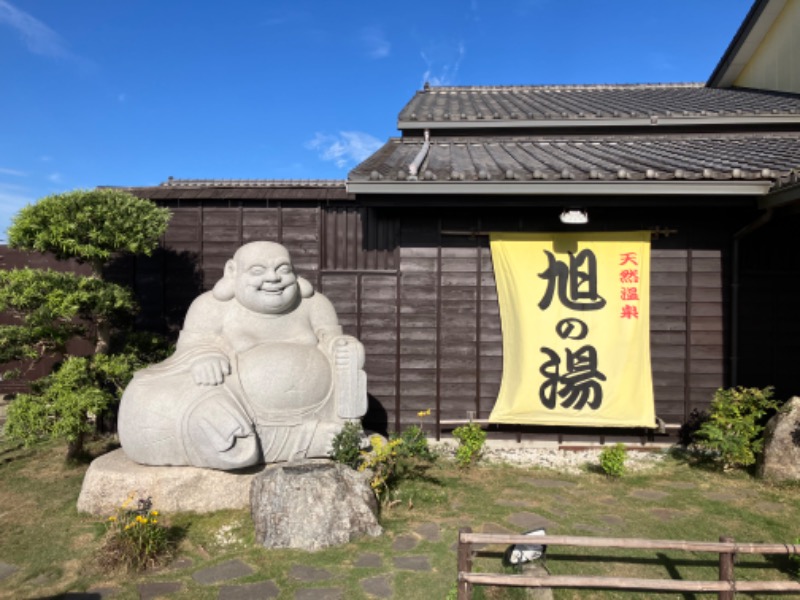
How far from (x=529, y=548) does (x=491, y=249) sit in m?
4.30

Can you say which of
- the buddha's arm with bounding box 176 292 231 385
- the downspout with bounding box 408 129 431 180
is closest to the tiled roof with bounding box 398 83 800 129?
the downspout with bounding box 408 129 431 180

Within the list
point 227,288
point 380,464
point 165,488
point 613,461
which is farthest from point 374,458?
point 613,461

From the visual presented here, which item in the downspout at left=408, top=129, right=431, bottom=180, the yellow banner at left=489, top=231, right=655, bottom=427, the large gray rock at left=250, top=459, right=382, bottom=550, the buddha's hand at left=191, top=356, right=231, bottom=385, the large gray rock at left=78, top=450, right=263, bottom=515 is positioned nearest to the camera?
the large gray rock at left=250, top=459, right=382, bottom=550

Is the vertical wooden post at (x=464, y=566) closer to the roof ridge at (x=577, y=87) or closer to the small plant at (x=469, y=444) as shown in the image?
the small plant at (x=469, y=444)

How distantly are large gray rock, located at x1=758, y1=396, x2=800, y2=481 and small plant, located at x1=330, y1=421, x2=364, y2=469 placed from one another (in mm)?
4803

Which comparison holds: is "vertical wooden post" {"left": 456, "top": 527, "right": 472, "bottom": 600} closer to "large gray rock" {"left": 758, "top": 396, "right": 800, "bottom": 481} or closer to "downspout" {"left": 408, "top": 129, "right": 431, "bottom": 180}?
"downspout" {"left": 408, "top": 129, "right": 431, "bottom": 180}

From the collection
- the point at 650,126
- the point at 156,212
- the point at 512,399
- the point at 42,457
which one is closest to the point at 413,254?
the point at 512,399

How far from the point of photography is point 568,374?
22.0 feet

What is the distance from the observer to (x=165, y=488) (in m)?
4.62

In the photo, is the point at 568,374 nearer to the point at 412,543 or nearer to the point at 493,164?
the point at 493,164

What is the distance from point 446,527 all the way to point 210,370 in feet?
9.14

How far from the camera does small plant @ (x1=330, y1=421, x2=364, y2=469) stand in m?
4.96

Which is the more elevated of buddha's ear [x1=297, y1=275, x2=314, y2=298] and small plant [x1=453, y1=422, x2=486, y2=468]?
buddha's ear [x1=297, y1=275, x2=314, y2=298]

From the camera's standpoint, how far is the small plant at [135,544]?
3744 mm
